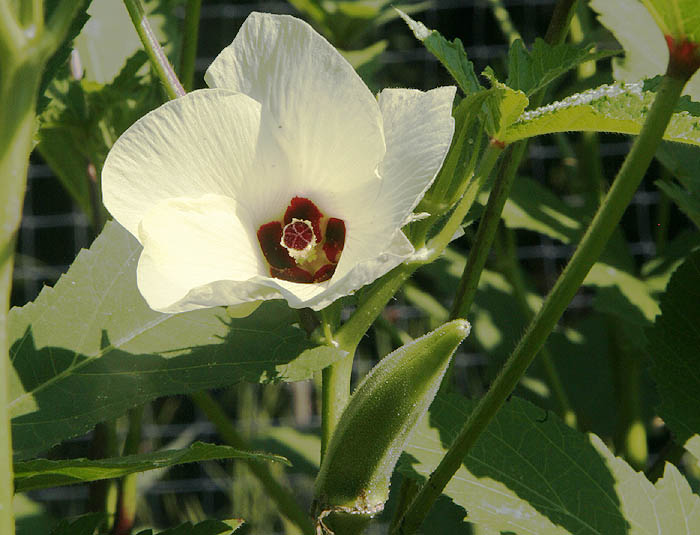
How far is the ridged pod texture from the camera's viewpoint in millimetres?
381

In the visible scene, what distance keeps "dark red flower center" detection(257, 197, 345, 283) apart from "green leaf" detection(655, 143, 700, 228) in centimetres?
30

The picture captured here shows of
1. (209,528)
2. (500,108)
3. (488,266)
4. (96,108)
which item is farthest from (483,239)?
(488,266)

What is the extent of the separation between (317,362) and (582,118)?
0.51ft

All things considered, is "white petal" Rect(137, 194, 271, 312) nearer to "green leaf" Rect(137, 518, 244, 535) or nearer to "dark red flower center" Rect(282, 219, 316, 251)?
"dark red flower center" Rect(282, 219, 316, 251)

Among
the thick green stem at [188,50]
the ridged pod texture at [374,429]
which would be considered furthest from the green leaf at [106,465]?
the thick green stem at [188,50]

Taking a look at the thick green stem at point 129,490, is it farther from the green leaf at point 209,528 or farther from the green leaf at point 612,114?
the green leaf at point 612,114

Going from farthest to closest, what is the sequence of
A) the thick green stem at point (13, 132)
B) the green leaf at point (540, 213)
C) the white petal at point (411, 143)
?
1. the green leaf at point (540, 213)
2. the white petal at point (411, 143)
3. the thick green stem at point (13, 132)

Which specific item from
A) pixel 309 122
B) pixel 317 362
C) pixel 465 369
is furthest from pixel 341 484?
pixel 465 369

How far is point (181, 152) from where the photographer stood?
1.26ft

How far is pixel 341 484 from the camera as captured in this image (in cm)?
39

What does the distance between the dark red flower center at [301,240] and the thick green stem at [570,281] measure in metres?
0.10

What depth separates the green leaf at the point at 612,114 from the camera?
0.38 meters

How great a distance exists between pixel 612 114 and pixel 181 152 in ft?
0.58

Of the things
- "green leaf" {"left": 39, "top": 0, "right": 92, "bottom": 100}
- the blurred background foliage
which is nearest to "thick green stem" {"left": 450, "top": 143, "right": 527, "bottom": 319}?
the blurred background foliage
